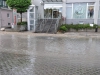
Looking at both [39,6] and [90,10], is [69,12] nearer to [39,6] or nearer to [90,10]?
[90,10]

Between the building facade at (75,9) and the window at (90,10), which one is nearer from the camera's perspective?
the building facade at (75,9)

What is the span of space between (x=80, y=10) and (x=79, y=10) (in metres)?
0.17

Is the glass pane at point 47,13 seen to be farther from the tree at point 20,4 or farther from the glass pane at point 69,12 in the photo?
the tree at point 20,4

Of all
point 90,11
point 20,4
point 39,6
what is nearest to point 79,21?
point 90,11

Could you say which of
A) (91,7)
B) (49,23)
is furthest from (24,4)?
(91,7)

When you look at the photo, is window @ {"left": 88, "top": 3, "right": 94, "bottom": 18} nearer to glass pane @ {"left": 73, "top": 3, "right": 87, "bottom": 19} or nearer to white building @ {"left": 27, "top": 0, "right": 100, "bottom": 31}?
white building @ {"left": 27, "top": 0, "right": 100, "bottom": 31}

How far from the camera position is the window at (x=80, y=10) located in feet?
92.6

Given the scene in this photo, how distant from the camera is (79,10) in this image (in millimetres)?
28734

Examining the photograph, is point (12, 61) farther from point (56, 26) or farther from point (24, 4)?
point (24, 4)

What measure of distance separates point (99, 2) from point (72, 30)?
23.2ft

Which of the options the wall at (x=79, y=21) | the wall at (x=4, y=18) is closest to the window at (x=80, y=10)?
the wall at (x=79, y=21)

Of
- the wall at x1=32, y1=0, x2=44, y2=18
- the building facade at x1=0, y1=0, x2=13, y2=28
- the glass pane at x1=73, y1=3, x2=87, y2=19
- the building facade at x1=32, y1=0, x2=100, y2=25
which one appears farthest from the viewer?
the building facade at x1=0, y1=0, x2=13, y2=28

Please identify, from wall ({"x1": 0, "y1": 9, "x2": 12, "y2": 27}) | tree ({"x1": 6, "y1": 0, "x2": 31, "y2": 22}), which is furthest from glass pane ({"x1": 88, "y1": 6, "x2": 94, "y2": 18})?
wall ({"x1": 0, "y1": 9, "x2": 12, "y2": 27})

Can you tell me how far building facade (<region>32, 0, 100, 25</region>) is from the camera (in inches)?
1099
